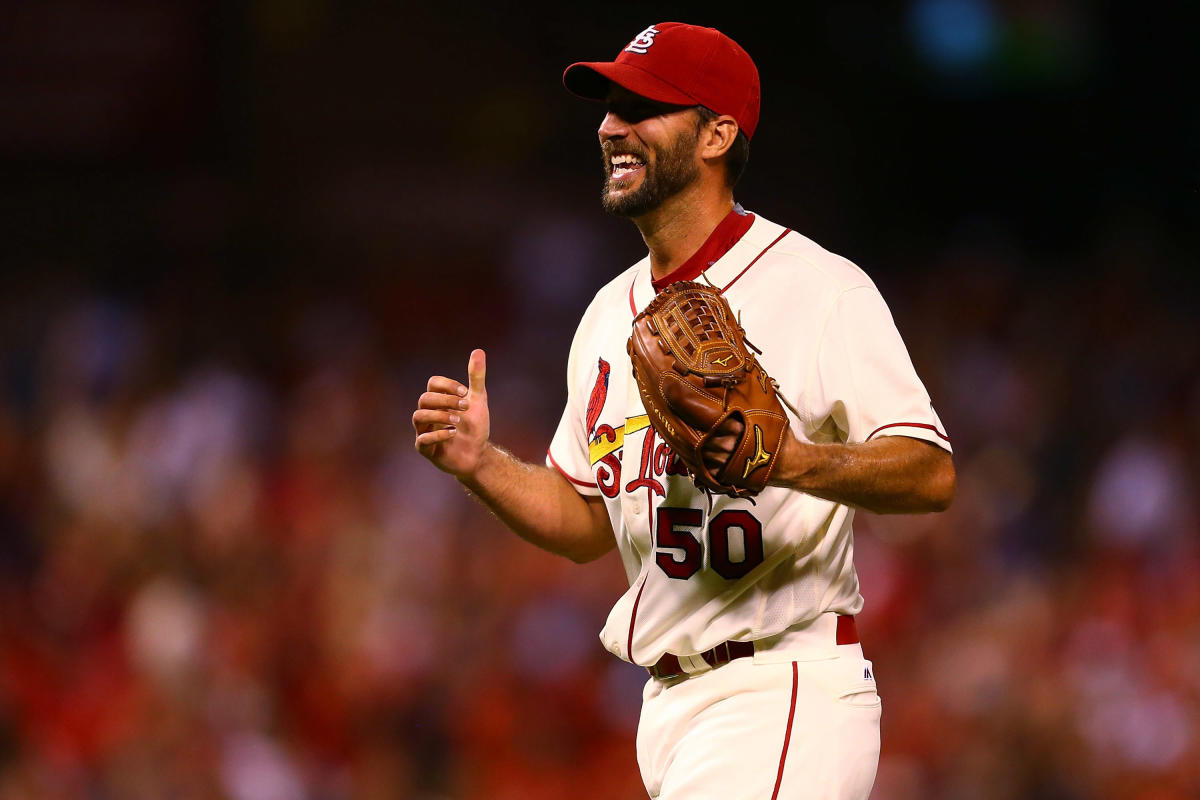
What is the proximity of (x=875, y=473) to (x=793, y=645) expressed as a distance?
0.39 meters

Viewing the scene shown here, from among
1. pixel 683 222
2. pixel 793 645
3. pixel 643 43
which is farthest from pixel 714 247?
pixel 793 645

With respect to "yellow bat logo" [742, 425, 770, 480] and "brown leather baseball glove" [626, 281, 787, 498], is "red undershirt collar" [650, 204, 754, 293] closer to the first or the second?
"brown leather baseball glove" [626, 281, 787, 498]

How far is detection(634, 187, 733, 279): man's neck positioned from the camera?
2658 millimetres

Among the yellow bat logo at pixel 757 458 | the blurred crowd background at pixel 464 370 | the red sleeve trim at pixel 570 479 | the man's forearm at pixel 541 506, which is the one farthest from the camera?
the blurred crowd background at pixel 464 370

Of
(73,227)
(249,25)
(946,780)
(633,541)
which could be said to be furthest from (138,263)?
(633,541)

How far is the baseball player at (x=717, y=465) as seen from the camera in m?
2.38

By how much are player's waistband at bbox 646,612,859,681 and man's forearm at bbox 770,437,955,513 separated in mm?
293

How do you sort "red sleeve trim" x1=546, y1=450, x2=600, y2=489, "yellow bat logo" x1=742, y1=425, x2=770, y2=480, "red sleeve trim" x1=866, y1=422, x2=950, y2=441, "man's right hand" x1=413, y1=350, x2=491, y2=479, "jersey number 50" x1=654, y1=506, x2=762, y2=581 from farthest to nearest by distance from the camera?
"red sleeve trim" x1=546, y1=450, x2=600, y2=489 → "man's right hand" x1=413, y1=350, x2=491, y2=479 → "jersey number 50" x1=654, y1=506, x2=762, y2=581 → "red sleeve trim" x1=866, y1=422, x2=950, y2=441 → "yellow bat logo" x1=742, y1=425, x2=770, y2=480

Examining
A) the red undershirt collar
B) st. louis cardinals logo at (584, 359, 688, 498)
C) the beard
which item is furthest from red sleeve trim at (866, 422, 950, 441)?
the beard

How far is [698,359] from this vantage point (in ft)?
7.18

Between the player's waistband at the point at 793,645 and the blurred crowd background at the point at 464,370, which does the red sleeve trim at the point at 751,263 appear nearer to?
the player's waistband at the point at 793,645

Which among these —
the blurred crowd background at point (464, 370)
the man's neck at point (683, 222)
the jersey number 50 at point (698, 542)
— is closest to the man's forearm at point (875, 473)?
the jersey number 50 at point (698, 542)

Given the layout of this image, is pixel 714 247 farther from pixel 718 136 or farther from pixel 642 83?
pixel 642 83

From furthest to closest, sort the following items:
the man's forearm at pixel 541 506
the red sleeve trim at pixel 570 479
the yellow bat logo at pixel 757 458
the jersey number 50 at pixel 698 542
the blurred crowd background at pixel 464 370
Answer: the blurred crowd background at pixel 464 370
the red sleeve trim at pixel 570 479
the man's forearm at pixel 541 506
the jersey number 50 at pixel 698 542
the yellow bat logo at pixel 757 458
